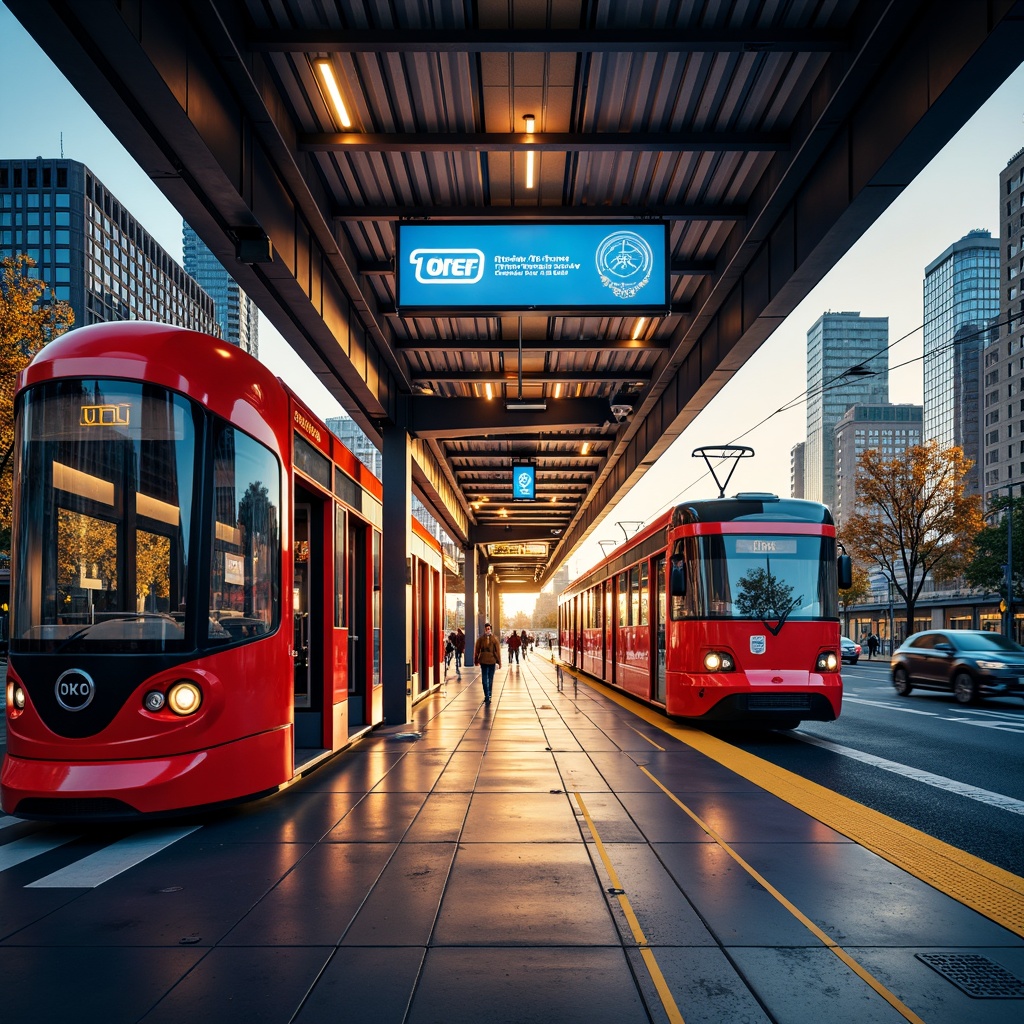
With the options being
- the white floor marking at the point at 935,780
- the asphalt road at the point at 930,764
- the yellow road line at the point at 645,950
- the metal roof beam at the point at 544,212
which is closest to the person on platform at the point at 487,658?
the asphalt road at the point at 930,764

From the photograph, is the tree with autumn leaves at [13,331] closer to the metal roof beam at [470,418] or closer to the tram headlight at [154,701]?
the metal roof beam at [470,418]

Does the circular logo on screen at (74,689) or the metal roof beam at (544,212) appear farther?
the metal roof beam at (544,212)

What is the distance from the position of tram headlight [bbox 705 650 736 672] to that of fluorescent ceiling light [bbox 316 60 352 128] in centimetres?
805

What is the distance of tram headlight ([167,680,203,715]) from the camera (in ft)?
22.8

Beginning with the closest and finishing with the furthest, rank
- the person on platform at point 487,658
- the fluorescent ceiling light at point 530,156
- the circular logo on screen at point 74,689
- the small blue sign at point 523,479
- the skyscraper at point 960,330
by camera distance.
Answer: the circular logo on screen at point 74,689
the fluorescent ceiling light at point 530,156
the small blue sign at point 523,479
the person on platform at point 487,658
the skyscraper at point 960,330

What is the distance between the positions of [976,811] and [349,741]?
732 centimetres

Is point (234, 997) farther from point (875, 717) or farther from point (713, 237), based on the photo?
point (875, 717)

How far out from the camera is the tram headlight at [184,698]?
6961 mm

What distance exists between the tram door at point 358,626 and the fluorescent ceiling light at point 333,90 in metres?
5.44

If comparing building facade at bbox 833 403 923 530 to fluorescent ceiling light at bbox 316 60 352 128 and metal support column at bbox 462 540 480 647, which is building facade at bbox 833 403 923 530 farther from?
fluorescent ceiling light at bbox 316 60 352 128

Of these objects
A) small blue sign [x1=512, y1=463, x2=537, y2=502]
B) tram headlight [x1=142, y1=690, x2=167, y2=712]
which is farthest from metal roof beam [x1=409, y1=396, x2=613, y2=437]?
tram headlight [x1=142, y1=690, x2=167, y2=712]

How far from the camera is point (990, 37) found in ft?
18.0

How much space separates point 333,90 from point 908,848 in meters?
7.19

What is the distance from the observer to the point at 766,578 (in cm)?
1294
